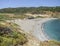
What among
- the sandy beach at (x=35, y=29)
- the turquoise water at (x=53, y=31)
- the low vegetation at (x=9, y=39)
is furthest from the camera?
the turquoise water at (x=53, y=31)

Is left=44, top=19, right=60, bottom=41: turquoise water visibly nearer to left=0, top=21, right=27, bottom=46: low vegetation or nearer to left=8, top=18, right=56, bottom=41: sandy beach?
left=8, top=18, right=56, bottom=41: sandy beach

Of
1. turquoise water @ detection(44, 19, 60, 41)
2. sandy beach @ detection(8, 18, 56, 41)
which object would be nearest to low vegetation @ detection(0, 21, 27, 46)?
sandy beach @ detection(8, 18, 56, 41)

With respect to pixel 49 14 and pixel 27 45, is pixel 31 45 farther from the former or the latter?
pixel 49 14

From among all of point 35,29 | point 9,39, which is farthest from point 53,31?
point 9,39

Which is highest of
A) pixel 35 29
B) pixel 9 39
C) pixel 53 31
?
pixel 9 39

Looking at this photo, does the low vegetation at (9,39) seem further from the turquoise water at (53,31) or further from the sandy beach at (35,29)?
the turquoise water at (53,31)

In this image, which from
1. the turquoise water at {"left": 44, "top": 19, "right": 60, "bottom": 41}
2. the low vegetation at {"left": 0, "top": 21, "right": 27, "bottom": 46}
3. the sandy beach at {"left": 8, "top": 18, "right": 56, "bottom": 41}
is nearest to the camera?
the low vegetation at {"left": 0, "top": 21, "right": 27, "bottom": 46}

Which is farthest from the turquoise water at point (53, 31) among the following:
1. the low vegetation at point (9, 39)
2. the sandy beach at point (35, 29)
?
the low vegetation at point (9, 39)

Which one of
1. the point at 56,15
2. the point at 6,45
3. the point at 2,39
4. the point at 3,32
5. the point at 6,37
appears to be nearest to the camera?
the point at 6,45

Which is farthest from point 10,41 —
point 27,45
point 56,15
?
point 56,15

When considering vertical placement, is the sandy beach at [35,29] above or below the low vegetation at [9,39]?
below

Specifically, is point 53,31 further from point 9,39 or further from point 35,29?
point 9,39
